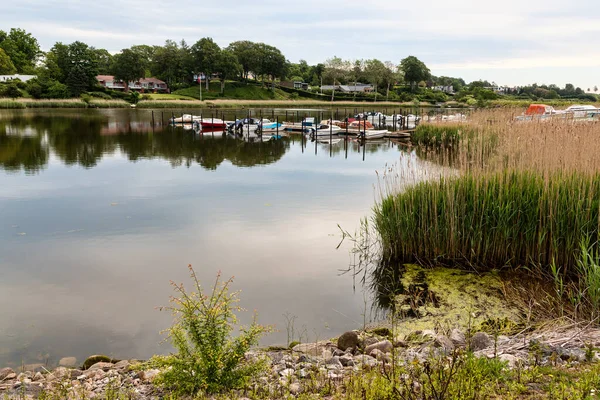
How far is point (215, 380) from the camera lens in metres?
4.93

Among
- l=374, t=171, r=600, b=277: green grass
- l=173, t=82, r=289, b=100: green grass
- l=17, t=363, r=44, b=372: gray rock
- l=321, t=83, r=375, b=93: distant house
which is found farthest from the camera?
l=321, t=83, r=375, b=93: distant house

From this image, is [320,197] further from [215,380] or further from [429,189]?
[215,380]

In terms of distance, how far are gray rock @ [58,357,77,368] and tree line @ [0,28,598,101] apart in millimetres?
90508

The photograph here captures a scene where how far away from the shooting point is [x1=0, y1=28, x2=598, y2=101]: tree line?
9731 cm

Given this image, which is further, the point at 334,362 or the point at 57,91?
the point at 57,91

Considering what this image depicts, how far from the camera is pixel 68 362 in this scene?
714 centimetres

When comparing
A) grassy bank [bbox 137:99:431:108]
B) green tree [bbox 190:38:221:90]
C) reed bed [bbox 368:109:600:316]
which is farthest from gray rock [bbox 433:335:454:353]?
green tree [bbox 190:38:221:90]

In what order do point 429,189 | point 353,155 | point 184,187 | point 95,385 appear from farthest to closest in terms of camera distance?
point 353,155
point 184,187
point 429,189
point 95,385

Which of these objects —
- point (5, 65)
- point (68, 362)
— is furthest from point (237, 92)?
point (68, 362)

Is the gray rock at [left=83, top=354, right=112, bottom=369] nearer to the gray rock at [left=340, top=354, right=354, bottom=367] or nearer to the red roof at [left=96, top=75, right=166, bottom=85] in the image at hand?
the gray rock at [left=340, top=354, right=354, bottom=367]

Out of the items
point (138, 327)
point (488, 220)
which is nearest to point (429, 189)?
point (488, 220)

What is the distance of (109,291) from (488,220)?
24.9 ft

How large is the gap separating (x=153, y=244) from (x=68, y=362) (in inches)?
233

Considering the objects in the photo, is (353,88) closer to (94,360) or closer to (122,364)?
(94,360)
